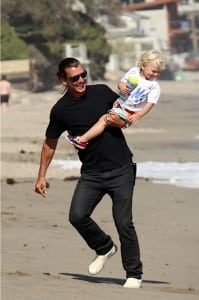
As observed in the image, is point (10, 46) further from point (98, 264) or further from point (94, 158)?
point (94, 158)

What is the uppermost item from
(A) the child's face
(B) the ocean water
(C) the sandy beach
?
(A) the child's face

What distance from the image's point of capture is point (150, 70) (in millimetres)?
7465

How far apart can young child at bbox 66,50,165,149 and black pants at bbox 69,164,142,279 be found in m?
0.30

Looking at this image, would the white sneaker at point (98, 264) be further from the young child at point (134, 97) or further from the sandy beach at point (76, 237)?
the young child at point (134, 97)

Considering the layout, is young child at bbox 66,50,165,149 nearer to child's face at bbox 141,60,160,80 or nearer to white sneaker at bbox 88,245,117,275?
child's face at bbox 141,60,160,80

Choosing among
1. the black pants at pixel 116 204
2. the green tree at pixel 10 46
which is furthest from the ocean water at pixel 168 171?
the green tree at pixel 10 46

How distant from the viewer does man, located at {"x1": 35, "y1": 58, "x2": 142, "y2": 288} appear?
7566mm

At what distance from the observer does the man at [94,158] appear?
757cm

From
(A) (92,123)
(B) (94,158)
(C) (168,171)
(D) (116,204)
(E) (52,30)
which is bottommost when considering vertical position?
(E) (52,30)

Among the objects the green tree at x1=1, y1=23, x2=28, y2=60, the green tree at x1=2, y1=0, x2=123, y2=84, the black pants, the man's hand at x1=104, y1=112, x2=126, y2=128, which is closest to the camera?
the man's hand at x1=104, y1=112, x2=126, y2=128

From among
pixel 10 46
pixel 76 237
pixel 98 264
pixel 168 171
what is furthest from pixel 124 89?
pixel 10 46

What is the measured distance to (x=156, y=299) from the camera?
7.12 m

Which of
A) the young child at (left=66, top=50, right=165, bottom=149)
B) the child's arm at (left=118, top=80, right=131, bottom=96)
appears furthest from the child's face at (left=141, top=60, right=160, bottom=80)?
the child's arm at (left=118, top=80, right=131, bottom=96)

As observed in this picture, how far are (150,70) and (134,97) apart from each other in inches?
9.5
